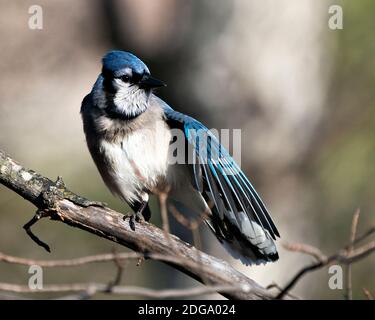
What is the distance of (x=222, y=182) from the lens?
473 centimetres

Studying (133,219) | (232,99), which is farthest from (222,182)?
(232,99)

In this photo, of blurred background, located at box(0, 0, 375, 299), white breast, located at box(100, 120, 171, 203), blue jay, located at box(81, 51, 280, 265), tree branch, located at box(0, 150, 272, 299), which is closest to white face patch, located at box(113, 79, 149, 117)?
blue jay, located at box(81, 51, 280, 265)

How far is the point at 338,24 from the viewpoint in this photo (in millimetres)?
6996

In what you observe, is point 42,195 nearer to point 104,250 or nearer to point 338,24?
point 338,24

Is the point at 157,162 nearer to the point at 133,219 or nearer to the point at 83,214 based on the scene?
the point at 133,219

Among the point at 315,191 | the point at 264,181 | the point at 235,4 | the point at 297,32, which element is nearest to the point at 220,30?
the point at 235,4

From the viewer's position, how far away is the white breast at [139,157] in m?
4.96

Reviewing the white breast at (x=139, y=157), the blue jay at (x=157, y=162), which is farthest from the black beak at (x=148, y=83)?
the white breast at (x=139, y=157)

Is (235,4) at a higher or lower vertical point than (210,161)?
higher

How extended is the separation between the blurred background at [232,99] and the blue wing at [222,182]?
2297mm

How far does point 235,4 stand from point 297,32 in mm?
661

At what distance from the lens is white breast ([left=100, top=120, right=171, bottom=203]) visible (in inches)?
195

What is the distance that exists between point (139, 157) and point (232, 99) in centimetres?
242

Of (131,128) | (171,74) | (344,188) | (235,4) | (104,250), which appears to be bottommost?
(104,250)
